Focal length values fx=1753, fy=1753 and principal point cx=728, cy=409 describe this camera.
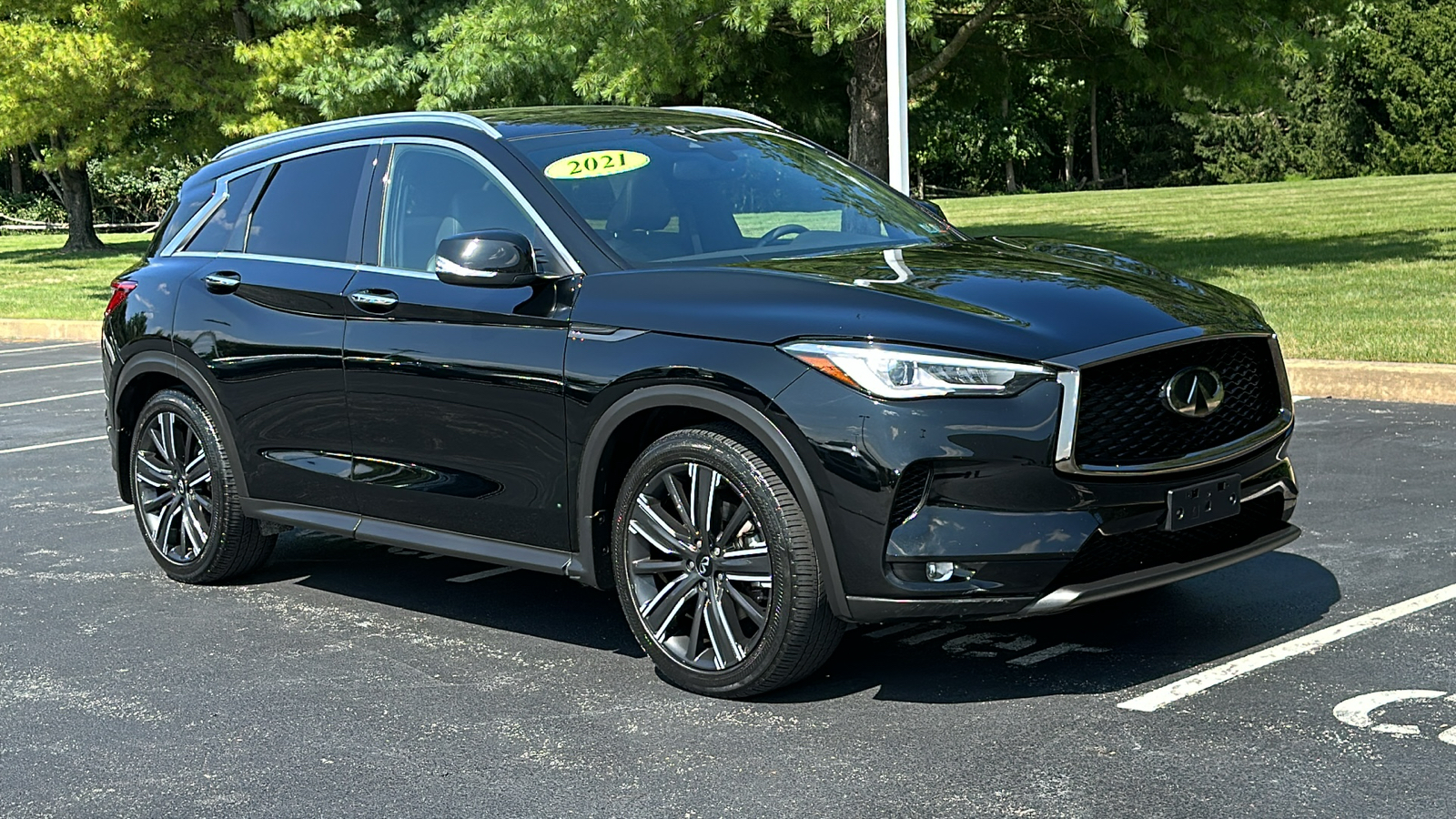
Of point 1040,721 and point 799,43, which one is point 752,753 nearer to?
point 1040,721

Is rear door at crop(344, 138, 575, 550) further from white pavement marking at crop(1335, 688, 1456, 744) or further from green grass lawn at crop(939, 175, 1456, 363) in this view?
green grass lawn at crop(939, 175, 1456, 363)

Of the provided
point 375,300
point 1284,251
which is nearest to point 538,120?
point 375,300

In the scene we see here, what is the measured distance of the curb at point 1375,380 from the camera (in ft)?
33.8

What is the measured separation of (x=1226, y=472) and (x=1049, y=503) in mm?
708

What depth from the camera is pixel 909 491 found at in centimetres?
474

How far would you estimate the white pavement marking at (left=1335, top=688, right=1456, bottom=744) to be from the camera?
4.66 m

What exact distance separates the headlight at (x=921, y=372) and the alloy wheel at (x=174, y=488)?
3.24 metres

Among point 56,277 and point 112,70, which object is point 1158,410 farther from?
point 112,70

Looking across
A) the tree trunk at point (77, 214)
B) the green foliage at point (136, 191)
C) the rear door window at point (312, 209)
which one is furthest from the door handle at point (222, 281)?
the green foliage at point (136, 191)

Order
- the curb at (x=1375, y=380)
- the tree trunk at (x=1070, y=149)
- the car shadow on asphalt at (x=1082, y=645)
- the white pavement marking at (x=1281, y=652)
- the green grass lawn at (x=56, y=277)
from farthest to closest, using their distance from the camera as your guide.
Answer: the tree trunk at (x=1070, y=149) → the green grass lawn at (x=56, y=277) → the curb at (x=1375, y=380) → the car shadow on asphalt at (x=1082, y=645) → the white pavement marking at (x=1281, y=652)

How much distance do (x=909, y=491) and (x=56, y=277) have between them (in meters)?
25.5

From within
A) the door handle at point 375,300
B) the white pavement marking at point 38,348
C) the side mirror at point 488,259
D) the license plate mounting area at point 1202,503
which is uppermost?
the side mirror at point 488,259

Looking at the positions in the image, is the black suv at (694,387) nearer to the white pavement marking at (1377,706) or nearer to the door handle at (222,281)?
the door handle at (222,281)

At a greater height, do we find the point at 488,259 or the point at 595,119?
the point at 595,119
